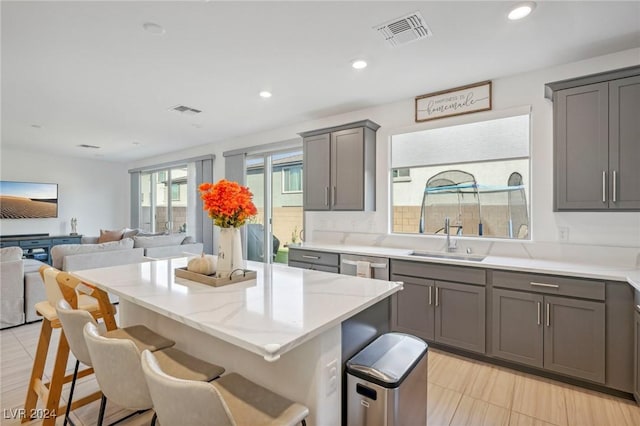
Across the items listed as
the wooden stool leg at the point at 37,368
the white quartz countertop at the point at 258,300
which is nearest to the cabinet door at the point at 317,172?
the white quartz countertop at the point at 258,300

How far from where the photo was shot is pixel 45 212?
698 cm

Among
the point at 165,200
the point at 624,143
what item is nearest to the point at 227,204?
the point at 624,143

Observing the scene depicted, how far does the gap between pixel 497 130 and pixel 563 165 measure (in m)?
0.80

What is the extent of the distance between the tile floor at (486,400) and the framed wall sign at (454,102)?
2454 mm

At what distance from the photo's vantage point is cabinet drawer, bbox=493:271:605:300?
7.47ft

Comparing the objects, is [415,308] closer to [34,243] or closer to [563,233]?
[563,233]

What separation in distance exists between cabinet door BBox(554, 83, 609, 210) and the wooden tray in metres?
2.53

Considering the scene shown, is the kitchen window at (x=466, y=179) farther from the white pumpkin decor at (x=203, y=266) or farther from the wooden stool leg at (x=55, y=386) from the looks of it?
the wooden stool leg at (x=55, y=386)

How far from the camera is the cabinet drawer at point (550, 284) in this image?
2.28m

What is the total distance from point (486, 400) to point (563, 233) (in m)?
1.61

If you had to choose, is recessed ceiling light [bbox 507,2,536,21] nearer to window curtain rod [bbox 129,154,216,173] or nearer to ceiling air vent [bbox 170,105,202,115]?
ceiling air vent [bbox 170,105,202,115]

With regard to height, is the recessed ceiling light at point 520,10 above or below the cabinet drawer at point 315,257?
above

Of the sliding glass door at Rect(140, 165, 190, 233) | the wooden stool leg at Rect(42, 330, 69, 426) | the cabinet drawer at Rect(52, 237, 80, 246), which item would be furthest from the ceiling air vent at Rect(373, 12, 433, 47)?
the cabinet drawer at Rect(52, 237, 80, 246)

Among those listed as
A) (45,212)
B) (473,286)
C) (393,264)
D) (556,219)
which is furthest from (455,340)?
(45,212)
